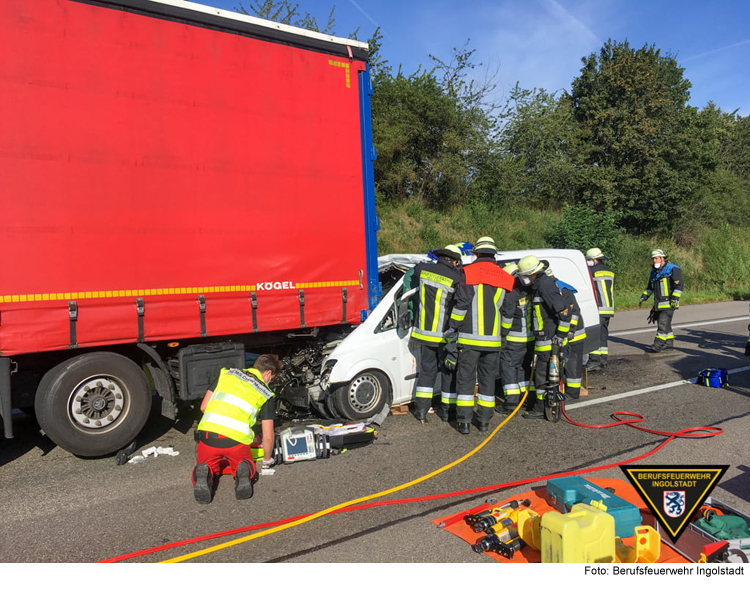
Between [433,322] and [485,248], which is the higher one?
[485,248]

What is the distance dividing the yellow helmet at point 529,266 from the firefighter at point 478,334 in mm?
289

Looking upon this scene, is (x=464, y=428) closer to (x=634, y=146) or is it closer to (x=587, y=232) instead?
(x=587, y=232)

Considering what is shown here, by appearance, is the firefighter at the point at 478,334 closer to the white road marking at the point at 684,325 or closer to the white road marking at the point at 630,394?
the white road marking at the point at 630,394

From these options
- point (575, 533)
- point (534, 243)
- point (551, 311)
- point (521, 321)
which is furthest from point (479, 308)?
point (534, 243)

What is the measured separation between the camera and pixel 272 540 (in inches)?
155

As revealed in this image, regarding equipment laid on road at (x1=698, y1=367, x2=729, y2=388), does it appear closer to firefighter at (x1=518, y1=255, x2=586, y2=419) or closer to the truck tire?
firefighter at (x1=518, y1=255, x2=586, y2=419)

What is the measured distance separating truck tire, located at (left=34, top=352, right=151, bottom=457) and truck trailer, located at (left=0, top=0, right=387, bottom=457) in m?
0.02

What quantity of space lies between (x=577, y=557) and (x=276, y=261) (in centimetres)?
420

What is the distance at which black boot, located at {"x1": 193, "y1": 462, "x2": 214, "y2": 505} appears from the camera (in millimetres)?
4496

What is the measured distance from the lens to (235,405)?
4.94 metres

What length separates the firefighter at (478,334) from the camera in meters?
6.31

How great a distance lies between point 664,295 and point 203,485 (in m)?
9.04
